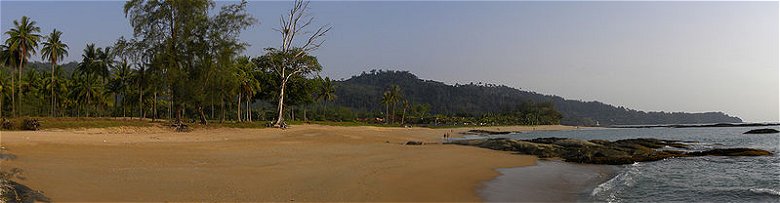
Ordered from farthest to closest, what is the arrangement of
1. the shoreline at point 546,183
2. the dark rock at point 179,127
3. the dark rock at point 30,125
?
the dark rock at point 179,127 → the dark rock at point 30,125 → the shoreline at point 546,183

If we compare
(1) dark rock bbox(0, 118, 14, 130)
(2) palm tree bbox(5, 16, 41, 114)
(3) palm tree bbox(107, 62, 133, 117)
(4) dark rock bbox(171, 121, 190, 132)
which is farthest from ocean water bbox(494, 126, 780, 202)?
(3) palm tree bbox(107, 62, 133, 117)

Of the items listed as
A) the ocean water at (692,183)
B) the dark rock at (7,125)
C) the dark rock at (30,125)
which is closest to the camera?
the ocean water at (692,183)

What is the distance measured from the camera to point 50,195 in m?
9.00

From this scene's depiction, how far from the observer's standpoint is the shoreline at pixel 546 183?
515 inches

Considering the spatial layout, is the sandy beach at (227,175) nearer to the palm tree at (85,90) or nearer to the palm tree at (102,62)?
the palm tree at (102,62)

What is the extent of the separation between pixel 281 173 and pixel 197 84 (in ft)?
83.9

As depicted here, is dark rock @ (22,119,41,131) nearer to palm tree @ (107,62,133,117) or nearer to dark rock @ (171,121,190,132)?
dark rock @ (171,121,190,132)

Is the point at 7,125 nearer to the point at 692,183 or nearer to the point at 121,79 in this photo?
the point at 692,183

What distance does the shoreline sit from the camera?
13.1 metres

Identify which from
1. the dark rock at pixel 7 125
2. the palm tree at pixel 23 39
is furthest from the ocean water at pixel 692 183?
the palm tree at pixel 23 39

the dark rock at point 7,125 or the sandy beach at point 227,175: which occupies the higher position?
the dark rock at point 7,125

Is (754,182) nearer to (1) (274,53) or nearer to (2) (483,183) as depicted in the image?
(2) (483,183)

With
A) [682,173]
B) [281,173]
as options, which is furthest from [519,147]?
[281,173]

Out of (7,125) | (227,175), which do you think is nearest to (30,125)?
(7,125)
